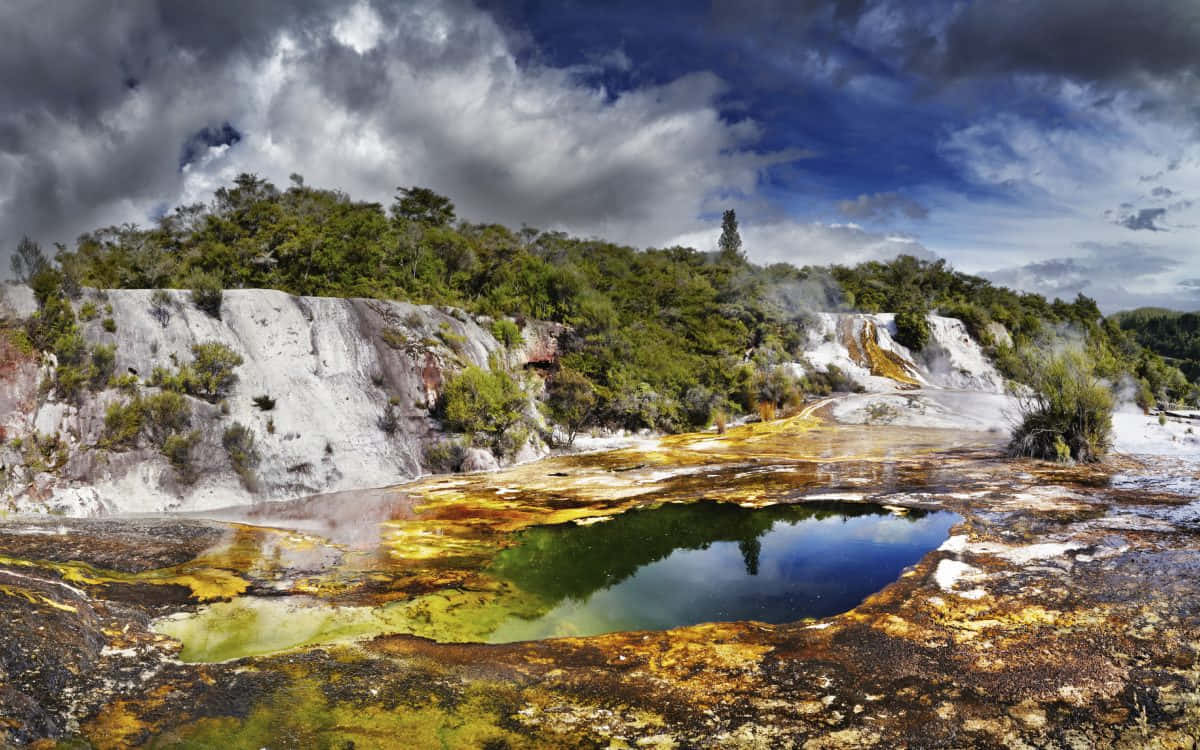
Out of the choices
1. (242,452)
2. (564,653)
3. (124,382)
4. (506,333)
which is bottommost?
(564,653)

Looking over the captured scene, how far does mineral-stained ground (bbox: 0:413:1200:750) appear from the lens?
3836mm

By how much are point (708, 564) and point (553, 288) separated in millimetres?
18090

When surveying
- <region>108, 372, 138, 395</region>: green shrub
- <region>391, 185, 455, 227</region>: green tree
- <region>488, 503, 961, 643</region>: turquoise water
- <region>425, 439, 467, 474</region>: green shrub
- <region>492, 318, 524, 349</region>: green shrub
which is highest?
<region>391, 185, 455, 227</region>: green tree

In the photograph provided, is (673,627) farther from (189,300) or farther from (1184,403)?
(1184,403)

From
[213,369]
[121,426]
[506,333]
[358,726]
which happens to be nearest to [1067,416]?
[358,726]

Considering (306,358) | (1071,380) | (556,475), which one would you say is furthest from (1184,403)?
(306,358)

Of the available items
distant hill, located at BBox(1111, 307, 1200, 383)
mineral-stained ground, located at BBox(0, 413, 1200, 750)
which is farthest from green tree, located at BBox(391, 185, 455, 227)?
distant hill, located at BBox(1111, 307, 1200, 383)

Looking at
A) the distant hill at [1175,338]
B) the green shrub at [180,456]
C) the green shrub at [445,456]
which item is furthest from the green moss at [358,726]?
the distant hill at [1175,338]

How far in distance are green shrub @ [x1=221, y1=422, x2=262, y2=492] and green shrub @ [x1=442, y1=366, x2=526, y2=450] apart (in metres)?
4.72

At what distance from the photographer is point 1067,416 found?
12883 mm

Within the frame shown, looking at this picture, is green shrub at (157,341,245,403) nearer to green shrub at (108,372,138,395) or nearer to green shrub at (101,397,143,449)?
green shrub at (108,372,138,395)

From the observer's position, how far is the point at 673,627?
5914 millimetres

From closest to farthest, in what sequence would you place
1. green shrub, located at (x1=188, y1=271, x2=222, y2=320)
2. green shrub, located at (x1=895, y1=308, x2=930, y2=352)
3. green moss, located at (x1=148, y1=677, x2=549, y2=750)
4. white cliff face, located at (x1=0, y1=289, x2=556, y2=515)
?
1. green moss, located at (x1=148, y1=677, x2=549, y2=750)
2. white cliff face, located at (x1=0, y1=289, x2=556, y2=515)
3. green shrub, located at (x1=188, y1=271, x2=222, y2=320)
4. green shrub, located at (x1=895, y1=308, x2=930, y2=352)

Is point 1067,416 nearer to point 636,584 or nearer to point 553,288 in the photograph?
point 636,584
